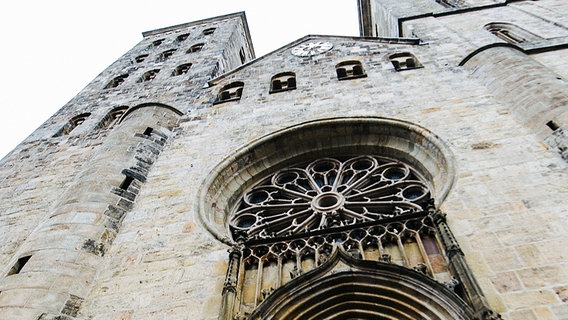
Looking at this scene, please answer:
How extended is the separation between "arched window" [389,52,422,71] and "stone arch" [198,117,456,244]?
2615 mm

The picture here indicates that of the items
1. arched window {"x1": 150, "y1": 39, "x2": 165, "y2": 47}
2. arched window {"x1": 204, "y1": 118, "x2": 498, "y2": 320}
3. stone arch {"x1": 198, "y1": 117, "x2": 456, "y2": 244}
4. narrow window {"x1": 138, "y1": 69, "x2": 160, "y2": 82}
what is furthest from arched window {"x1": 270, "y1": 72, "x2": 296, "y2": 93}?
arched window {"x1": 150, "y1": 39, "x2": 165, "y2": 47}

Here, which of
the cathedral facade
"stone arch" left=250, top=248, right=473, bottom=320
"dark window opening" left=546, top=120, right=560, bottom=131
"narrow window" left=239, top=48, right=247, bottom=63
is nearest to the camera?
"stone arch" left=250, top=248, right=473, bottom=320

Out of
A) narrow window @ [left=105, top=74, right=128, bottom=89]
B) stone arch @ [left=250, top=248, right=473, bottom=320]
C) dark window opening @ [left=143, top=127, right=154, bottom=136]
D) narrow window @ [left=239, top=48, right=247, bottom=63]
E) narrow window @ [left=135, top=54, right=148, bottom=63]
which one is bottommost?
stone arch @ [left=250, top=248, right=473, bottom=320]

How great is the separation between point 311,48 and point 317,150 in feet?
18.0

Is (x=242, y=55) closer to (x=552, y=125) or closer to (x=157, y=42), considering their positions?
(x=157, y=42)

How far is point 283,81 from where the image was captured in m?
11.8

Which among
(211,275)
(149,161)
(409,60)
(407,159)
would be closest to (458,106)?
(407,159)

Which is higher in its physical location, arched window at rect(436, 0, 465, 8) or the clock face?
arched window at rect(436, 0, 465, 8)

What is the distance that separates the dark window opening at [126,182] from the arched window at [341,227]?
151 cm

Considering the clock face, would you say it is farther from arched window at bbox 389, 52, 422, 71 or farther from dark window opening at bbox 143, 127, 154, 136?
dark window opening at bbox 143, 127, 154, 136

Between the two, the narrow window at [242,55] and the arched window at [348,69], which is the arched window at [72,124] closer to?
the arched window at [348,69]

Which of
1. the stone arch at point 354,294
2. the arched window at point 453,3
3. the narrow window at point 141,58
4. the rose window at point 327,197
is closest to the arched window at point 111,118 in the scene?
the rose window at point 327,197

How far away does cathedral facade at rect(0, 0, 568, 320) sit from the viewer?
520 centimetres

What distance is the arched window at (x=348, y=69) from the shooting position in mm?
11079
